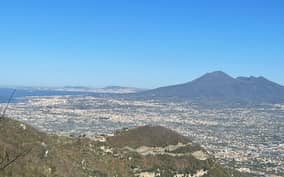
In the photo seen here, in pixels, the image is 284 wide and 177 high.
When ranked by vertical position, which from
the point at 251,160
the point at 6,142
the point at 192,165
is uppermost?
the point at 6,142

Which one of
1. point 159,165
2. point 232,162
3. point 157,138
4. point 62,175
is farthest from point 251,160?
point 62,175

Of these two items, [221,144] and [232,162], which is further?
[221,144]

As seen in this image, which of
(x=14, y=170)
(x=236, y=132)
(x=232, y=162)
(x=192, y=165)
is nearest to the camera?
(x=14, y=170)

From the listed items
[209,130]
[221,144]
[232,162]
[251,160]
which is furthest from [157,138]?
[209,130]

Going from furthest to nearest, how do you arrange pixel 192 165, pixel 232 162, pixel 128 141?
pixel 232 162 < pixel 128 141 < pixel 192 165

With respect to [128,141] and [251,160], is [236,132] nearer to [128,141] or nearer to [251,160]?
[251,160]

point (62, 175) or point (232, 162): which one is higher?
point (62, 175)
